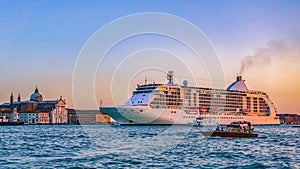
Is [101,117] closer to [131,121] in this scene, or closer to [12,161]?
[131,121]

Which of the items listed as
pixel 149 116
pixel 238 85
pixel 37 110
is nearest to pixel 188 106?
pixel 149 116

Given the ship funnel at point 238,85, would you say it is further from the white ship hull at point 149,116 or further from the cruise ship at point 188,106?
the white ship hull at point 149,116

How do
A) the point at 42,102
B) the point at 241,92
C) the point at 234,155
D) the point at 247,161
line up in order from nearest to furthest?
the point at 247,161, the point at 234,155, the point at 241,92, the point at 42,102

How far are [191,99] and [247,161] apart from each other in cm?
6857

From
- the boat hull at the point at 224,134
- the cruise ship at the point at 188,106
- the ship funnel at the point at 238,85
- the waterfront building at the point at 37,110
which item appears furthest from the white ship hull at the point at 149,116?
the waterfront building at the point at 37,110

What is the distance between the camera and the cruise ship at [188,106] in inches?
3202

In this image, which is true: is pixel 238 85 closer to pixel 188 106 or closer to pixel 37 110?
pixel 188 106

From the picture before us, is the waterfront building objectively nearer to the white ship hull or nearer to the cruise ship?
the cruise ship

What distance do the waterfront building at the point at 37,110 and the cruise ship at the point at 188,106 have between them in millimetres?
87830

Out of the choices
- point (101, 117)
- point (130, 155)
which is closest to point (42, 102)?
point (101, 117)

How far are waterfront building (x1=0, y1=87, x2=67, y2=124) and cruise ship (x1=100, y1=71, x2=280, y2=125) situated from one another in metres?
87.8

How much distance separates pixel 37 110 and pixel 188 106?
330 ft

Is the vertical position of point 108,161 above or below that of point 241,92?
below

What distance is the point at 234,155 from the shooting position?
24516 mm
